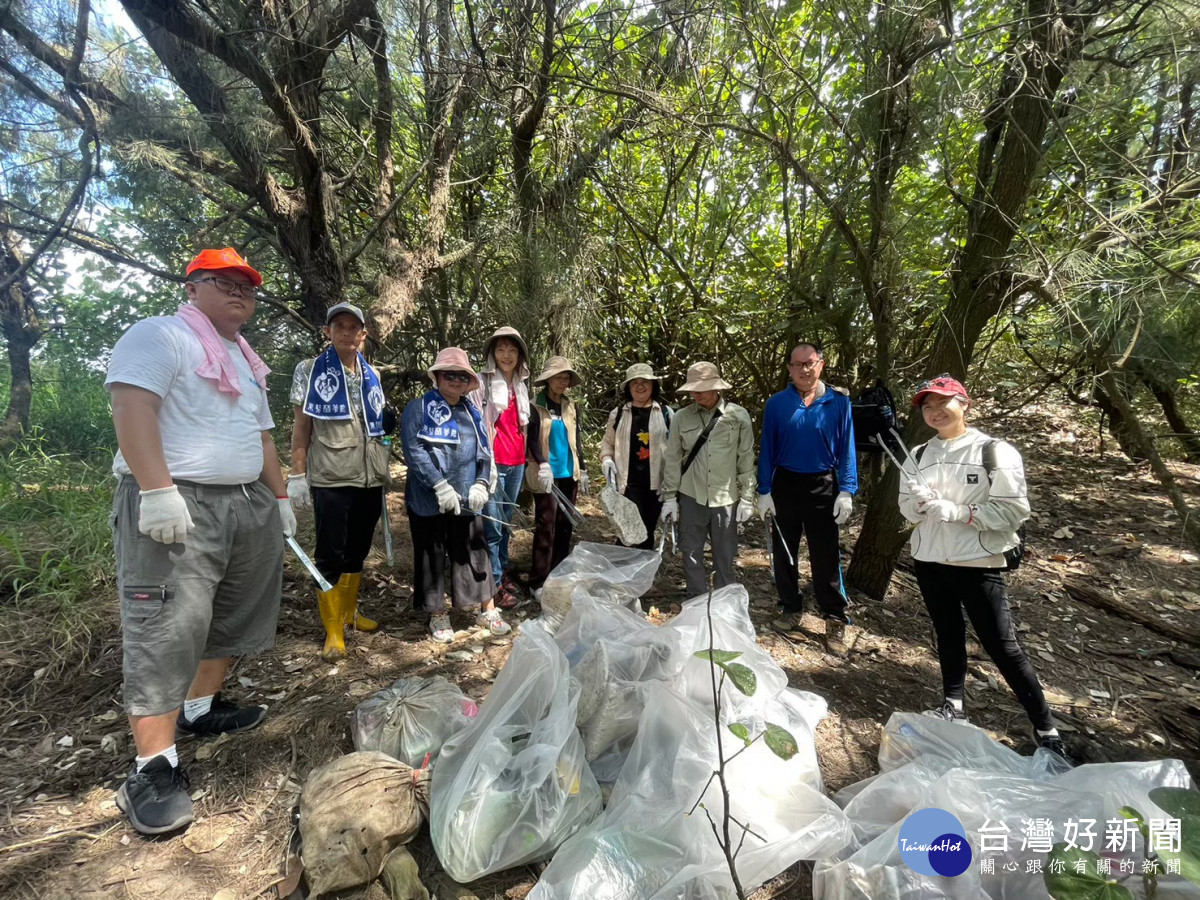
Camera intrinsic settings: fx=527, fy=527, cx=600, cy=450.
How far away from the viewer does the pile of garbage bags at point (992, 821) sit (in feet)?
4.36

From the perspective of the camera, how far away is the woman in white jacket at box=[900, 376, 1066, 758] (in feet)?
6.93

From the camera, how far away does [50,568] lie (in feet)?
9.76

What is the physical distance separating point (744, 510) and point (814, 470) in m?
0.45

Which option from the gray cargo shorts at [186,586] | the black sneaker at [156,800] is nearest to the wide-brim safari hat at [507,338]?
the gray cargo shorts at [186,586]

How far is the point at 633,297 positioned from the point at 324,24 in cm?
321

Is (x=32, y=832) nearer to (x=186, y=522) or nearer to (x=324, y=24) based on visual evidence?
(x=186, y=522)

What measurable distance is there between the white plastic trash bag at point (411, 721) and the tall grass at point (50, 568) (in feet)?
5.47

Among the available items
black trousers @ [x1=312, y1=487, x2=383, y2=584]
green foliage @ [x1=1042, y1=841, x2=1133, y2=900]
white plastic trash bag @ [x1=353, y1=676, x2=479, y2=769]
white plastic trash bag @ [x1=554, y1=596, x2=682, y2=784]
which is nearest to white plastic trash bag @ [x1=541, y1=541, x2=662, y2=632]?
white plastic trash bag @ [x1=554, y1=596, x2=682, y2=784]

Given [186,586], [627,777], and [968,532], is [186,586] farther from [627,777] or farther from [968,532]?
[968,532]

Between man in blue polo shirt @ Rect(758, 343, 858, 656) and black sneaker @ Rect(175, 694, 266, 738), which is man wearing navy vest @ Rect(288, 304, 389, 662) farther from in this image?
man in blue polo shirt @ Rect(758, 343, 858, 656)

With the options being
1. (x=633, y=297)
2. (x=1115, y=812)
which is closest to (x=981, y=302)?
(x=1115, y=812)

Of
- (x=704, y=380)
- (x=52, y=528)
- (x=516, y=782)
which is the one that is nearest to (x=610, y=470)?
(x=704, y=380)

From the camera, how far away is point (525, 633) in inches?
76.5

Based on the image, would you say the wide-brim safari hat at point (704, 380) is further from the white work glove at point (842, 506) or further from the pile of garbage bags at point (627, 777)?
the pile of garbage bags at point (627, 777)
